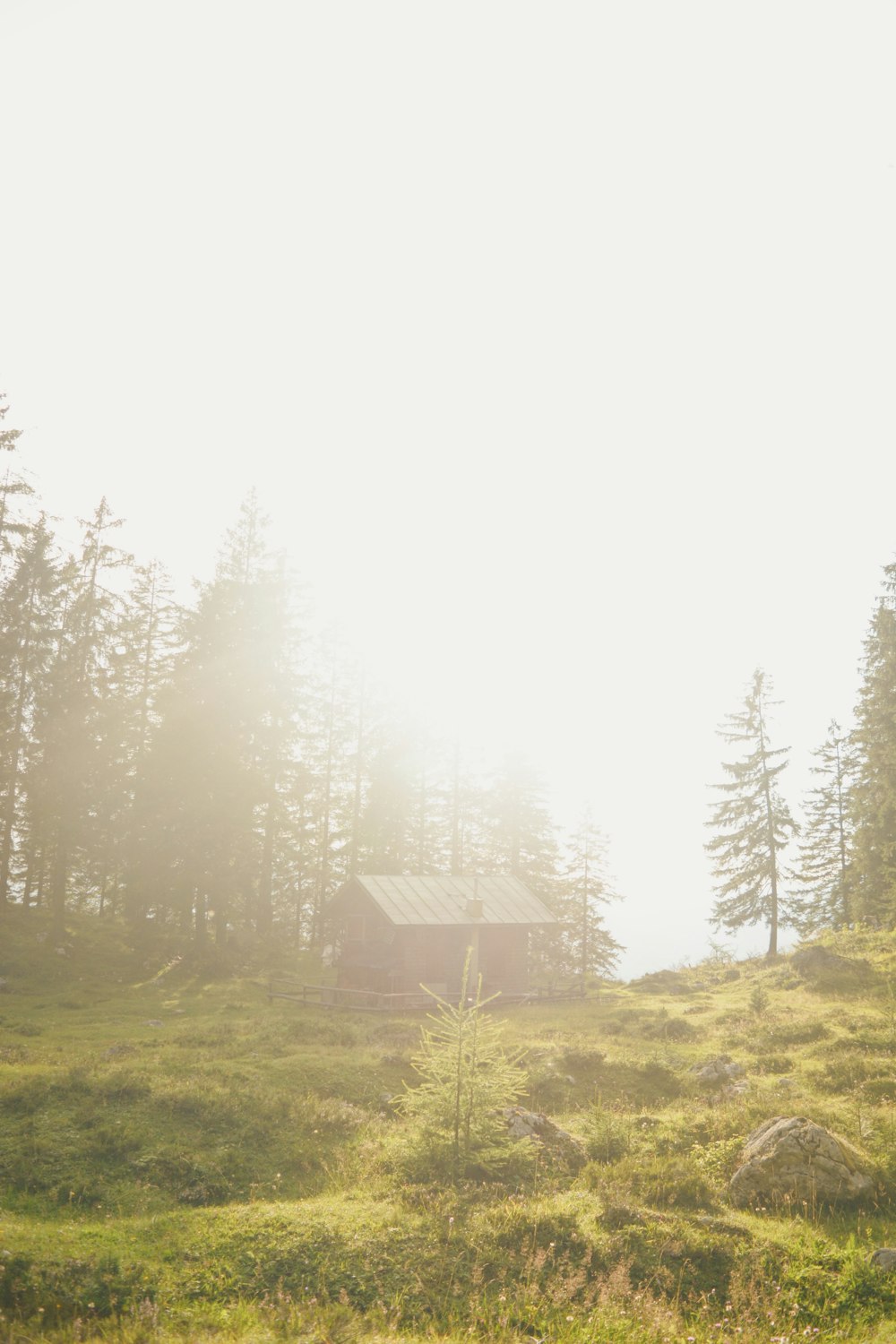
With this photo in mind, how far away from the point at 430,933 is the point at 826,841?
2571cm

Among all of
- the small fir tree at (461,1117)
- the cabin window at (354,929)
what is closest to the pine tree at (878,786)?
the cabin window at (354,929)

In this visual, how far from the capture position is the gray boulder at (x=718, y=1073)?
1892 centimetres

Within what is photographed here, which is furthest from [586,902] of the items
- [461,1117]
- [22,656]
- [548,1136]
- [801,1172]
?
[461,1117]

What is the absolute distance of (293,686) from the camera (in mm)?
44719

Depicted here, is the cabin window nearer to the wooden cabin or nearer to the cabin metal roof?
the wooden cabin

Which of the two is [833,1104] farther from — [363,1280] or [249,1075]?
[249,1075]

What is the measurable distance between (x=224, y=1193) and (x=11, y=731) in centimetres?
2806

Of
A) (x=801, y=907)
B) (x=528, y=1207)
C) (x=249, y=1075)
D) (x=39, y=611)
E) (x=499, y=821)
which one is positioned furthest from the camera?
(x=499, y=821)

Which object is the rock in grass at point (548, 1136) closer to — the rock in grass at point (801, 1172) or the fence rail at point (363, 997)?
the rock in grass at point (801, 1172)

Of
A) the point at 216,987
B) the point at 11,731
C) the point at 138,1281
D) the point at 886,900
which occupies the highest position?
the point at 11,731

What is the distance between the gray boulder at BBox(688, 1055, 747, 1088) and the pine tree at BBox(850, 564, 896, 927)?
670 inches

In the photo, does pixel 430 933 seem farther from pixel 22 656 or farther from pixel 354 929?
pixel 22 656

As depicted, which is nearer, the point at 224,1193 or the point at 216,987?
the point at 224,1193

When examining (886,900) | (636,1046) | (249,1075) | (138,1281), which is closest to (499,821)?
(886,900)
